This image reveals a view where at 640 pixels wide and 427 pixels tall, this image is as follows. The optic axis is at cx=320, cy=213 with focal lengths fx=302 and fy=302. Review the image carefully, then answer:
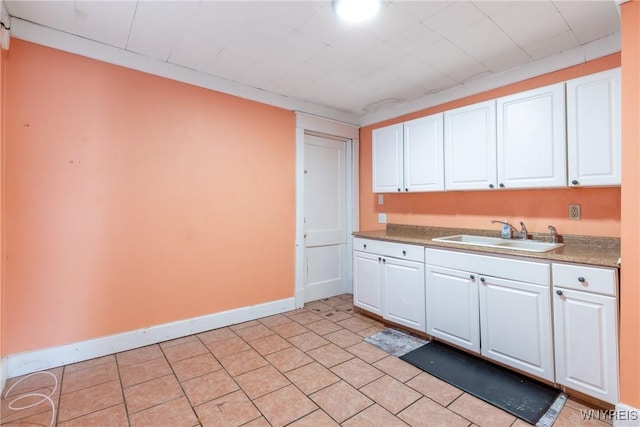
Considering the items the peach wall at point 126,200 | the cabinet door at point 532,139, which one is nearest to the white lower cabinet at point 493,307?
the cabinet door at point 532,139

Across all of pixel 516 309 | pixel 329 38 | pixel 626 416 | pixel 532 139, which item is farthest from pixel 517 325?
pixel 329 38

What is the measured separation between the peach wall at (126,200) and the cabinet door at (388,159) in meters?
1.16

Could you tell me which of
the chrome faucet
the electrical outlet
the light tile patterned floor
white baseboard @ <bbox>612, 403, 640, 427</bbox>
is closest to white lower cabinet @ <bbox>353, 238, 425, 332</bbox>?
the light tile patterned floor

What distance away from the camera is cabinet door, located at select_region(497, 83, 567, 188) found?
2.22 metres

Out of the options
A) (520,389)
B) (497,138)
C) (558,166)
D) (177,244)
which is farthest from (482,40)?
(177,244)

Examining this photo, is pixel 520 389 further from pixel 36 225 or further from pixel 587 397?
pixel 36 225

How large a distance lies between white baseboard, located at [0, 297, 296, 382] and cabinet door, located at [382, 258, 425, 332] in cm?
128

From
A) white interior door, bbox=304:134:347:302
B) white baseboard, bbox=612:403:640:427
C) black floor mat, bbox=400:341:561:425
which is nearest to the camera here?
white baseboard, bbox=612:403:640:427

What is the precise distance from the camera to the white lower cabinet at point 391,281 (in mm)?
2764

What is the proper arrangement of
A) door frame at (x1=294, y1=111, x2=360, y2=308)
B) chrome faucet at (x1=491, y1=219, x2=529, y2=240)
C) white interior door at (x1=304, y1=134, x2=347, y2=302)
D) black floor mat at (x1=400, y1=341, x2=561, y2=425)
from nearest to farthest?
black floor mat at (x1=400, y1=341, x2=561, y2=425), chrome faucet at (x1=491, y1=219, x2=529, y2=240), door frame at (x1=294, y1=111, x2=360, y2=308), white interior door at (x1=304, y1=134, x2=347, y2=302)

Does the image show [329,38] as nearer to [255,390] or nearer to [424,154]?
[424,154]

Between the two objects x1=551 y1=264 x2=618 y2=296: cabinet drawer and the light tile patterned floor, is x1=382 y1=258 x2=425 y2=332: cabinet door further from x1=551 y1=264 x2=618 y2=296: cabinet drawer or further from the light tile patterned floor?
x1=551 y1=264 x2=618 y2=296: cabinet drawer

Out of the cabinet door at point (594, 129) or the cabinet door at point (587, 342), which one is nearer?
the cabinet door at point (587, 342)

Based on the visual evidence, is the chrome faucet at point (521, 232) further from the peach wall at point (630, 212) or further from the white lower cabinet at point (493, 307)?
the peach wall at point (630, 212)
